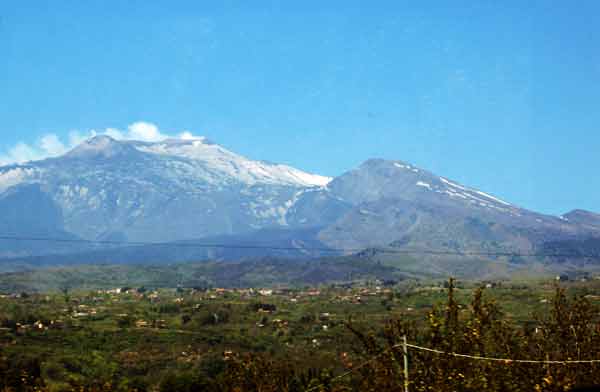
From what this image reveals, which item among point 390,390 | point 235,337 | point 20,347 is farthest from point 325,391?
point 235,337

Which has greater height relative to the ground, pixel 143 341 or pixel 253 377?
pixel 253 377

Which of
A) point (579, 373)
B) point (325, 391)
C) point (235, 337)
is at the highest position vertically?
point (579, 373)

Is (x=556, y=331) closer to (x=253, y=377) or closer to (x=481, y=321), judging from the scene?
(x=481, y=321)

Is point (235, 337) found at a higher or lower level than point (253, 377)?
lower

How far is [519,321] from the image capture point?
19125 cm

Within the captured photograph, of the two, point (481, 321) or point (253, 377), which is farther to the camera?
point (253, 377)

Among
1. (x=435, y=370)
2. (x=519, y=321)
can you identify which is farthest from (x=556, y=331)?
(x=519, y=321)

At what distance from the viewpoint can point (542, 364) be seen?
2878 centimetres

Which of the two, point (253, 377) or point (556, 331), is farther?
point (253, 377)

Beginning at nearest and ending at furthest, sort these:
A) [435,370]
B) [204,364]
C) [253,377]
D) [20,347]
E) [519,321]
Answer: [435,370] → [253,377] → [204,364] → [20,347] → [519,321]

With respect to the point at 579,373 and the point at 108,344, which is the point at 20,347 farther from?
the point at 579,373

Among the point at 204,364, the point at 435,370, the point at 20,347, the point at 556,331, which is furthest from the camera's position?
the point at 20,347

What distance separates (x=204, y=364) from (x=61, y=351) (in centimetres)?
3265

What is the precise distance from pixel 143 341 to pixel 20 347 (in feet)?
101
